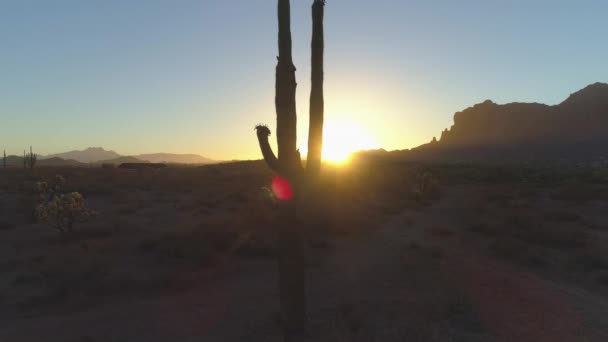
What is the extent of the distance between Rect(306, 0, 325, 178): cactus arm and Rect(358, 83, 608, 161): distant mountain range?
10704 cm

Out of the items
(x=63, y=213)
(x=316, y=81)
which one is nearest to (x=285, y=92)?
(x=316, y=81)

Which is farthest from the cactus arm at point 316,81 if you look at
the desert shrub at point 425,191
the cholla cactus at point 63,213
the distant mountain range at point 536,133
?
the distant mountain range at point 536,133

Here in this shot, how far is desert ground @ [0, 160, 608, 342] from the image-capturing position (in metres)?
7.10

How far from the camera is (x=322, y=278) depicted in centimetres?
966

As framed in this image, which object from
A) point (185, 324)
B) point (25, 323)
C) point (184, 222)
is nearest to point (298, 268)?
point (185, 324)

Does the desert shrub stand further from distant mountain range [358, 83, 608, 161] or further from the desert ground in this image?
distant mountain range [358, 83, 608, 161]

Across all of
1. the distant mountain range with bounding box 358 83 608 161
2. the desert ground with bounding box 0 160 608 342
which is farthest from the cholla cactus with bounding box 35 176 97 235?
the distant mountain range with bounding box 358 83 608 161

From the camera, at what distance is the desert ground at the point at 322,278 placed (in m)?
7.10

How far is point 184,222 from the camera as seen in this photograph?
16281 mm

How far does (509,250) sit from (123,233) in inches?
462

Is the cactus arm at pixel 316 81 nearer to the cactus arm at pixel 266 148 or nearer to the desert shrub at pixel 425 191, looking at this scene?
the cactus arm at pixel 266 148

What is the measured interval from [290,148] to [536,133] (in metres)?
137

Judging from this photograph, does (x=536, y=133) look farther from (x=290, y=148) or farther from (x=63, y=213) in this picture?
(x=290, y=148)

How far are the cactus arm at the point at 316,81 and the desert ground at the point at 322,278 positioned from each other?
4.15 ft
